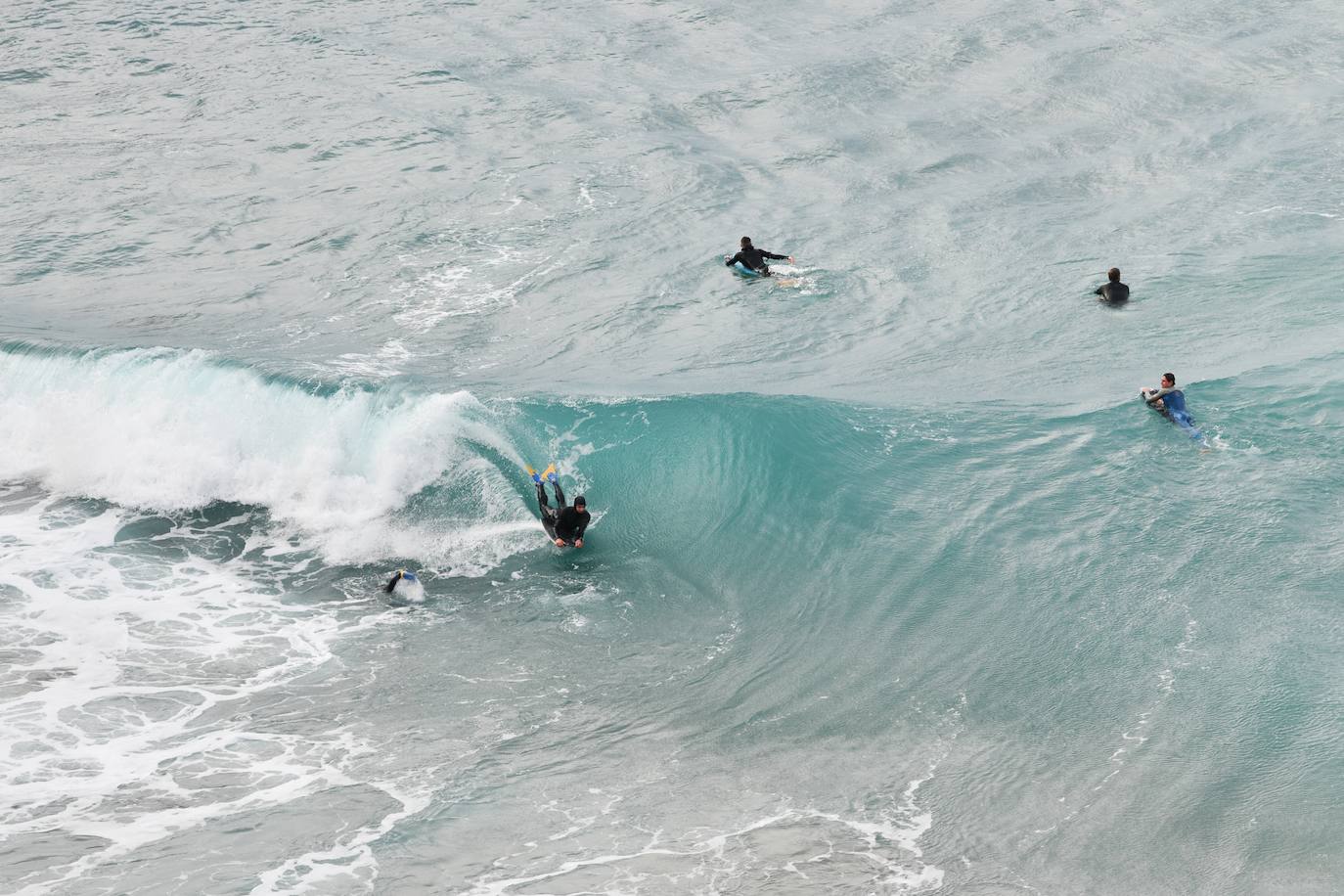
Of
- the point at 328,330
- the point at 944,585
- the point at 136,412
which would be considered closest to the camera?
the point at 944,585

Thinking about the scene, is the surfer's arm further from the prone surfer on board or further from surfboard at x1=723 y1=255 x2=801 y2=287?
the prone surfer on board

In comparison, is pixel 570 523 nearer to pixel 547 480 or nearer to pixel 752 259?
pixel 547 480

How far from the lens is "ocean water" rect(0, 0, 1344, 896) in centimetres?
1316

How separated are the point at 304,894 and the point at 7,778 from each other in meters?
4.21

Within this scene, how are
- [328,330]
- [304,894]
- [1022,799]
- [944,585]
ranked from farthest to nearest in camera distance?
[328,330] → [944,585] → [1022,799] → [304,894]

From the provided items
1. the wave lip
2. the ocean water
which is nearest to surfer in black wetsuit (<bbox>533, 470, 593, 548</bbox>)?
the ocean water

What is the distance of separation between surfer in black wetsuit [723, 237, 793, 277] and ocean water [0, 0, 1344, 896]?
22.5 inches

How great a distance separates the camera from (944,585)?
16.4 metres

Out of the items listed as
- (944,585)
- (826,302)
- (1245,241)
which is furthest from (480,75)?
(944,585)

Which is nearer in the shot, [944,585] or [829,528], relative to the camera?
[944,585]

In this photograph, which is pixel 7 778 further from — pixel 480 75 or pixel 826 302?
pixel 480 75

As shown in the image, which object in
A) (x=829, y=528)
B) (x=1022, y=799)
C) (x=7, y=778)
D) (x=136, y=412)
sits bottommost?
(x=1022, y=799)

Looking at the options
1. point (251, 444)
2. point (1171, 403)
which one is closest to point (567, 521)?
point (251, 444)

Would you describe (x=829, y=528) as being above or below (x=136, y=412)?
below
